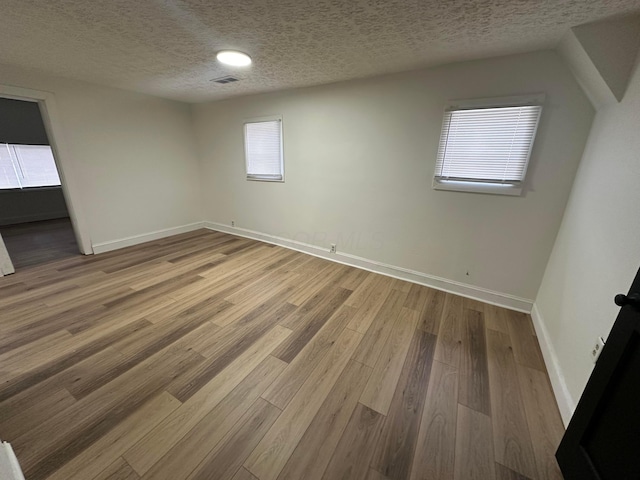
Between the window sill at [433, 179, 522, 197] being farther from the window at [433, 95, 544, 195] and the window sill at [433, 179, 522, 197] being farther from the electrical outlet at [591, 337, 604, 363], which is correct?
the electrical outlet at [591, 337, 604, 363]

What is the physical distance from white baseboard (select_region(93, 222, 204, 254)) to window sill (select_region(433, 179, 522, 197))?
4.52 metres

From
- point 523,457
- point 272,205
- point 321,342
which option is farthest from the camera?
point 272,205

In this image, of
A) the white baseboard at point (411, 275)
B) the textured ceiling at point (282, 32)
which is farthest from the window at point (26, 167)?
the white baseboard at point (411, 275)

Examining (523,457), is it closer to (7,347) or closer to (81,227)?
(7,347)

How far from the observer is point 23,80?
2807 millimetres

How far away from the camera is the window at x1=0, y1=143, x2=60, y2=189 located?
5027 millimetres

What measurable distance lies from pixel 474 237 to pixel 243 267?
2.85 metres

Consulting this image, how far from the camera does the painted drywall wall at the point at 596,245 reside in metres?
1.27

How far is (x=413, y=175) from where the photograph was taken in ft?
9.13

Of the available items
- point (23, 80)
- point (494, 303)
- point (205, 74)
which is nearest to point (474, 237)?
point (494, 303)

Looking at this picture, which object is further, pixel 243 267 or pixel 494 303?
pixel 243 267

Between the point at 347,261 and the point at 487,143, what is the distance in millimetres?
2116

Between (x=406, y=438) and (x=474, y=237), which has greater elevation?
(x=474, y=237)

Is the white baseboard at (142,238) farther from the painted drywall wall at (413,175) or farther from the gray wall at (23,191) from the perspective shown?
the gray wall at (23,191)
